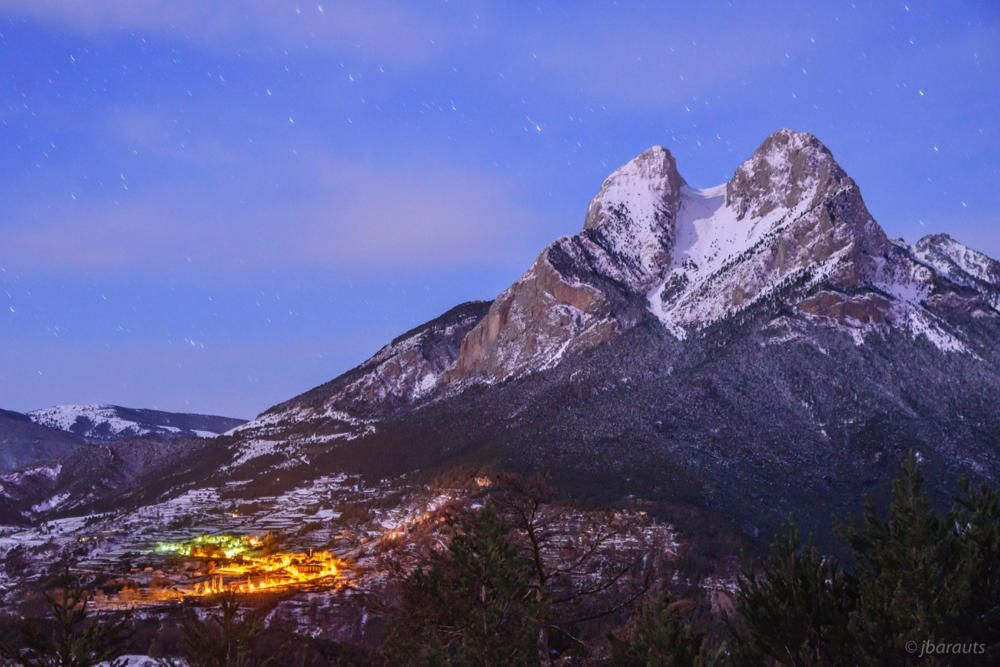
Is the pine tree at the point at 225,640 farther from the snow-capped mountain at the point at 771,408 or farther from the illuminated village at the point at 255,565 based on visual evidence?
the snow-capped mountain at the point at 771,408

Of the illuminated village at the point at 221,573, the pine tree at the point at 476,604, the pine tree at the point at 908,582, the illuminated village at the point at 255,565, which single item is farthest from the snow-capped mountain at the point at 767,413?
the pine tree at the point at 476,604

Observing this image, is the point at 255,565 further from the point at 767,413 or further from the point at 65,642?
the point at 767,413

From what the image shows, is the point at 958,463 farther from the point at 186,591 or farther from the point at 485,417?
the point at 186,591

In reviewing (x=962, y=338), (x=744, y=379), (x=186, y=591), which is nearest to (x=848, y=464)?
(x=744, y=379)

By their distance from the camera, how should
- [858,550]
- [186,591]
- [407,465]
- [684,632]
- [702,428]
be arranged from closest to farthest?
[684,632] < [858,550] < [186,591] < [702,428] < [407,465]

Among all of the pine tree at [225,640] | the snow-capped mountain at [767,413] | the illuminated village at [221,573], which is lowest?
the illuminated village at [221,573]

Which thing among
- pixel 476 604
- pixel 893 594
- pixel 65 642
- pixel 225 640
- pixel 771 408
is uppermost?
pixel 771 408

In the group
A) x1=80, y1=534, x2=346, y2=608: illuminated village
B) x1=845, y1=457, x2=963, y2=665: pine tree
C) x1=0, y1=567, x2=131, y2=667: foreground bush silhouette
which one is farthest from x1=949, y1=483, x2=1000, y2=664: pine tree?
x1=80, y1=534, x2=346, y2=608: illuminated village

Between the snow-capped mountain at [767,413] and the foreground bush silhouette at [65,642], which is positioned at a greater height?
the snow-capped mountain at [767,413]

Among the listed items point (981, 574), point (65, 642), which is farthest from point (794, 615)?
point (65, 642)
